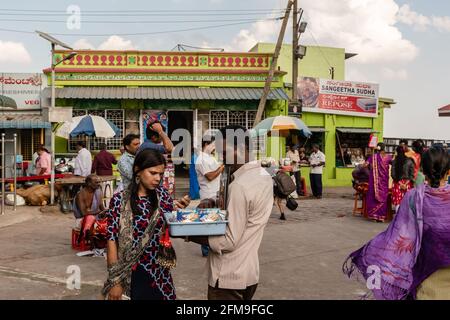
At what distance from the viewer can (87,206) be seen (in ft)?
25.7

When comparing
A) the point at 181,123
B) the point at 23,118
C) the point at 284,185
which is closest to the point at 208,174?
the point at 284,185

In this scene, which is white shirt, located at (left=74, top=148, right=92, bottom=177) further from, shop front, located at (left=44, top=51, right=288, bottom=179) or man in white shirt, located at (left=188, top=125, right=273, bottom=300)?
man in white shirt, located at (left=188, top=125, right=273, bottom=300)

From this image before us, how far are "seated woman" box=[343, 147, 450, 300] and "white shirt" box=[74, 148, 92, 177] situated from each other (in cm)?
1199

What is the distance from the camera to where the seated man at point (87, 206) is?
772 centimetres

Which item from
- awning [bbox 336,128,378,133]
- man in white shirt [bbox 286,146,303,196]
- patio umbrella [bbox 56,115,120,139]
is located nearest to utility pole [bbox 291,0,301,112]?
man in white shirt [bbox 286,146,303,196]

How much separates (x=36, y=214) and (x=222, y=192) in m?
9.80

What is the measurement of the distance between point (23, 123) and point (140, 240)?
52.1ft

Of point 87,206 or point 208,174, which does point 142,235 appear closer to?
point 208,174

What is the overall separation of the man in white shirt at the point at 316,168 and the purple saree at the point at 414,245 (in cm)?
1269
